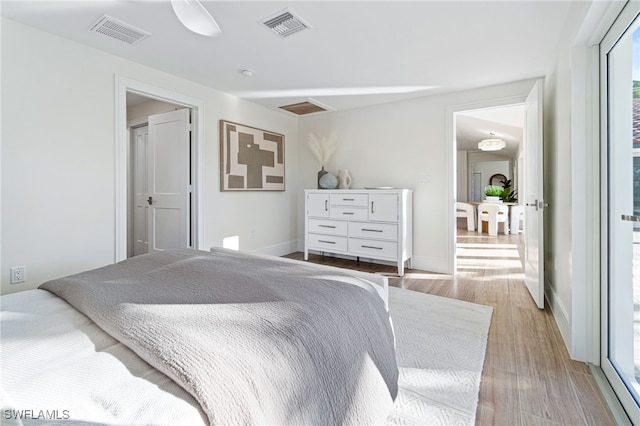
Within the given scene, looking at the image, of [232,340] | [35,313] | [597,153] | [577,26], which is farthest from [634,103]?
[35,313]

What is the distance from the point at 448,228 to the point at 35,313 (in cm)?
386

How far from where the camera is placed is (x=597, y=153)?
1.79 meters

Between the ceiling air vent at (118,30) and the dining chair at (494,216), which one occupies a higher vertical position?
the ceiling air vent at (118,30)

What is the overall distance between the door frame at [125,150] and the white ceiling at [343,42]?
25cm

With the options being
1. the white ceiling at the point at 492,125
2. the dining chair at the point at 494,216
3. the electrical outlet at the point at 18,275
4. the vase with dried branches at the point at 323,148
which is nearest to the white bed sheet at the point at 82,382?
the electrical outlet at the point at 18,275

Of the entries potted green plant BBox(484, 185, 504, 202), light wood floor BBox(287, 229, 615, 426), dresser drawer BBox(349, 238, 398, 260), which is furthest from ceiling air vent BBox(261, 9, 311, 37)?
potted green plant BBox(484, 185, 504, 202)

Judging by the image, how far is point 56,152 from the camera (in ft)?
8.09

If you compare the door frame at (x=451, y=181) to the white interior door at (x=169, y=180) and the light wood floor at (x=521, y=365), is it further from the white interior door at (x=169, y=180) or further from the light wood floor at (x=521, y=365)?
the white interior door at (x=169, y=180)

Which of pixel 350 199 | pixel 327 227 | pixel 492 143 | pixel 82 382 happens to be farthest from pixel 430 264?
pixel 492 143

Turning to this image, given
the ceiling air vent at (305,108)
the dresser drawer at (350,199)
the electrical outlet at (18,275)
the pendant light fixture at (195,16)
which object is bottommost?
the electrical outlet at (18,275)

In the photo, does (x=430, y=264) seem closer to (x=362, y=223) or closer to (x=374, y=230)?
(x=374, y=230)

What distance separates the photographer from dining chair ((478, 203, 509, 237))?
273 inches

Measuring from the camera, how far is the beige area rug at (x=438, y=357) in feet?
4.50

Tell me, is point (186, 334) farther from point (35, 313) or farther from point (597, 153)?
point (597, 153)
